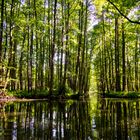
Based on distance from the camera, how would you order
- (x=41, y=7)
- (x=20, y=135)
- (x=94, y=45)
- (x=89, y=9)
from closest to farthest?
(x=20, y=135) < (x=89, y=9) < (x=41, y=7) < (x=94, y=45)

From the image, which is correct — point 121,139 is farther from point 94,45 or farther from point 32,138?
point 94,45

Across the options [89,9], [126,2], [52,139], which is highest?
[89,9]

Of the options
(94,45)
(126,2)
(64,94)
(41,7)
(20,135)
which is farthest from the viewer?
(94,45)

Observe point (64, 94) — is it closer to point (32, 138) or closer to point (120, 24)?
point (120, 24)

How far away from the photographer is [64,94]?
32.2 m

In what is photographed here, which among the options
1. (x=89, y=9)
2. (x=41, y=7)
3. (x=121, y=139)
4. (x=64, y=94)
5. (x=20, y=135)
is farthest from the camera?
(x=41, y=7)

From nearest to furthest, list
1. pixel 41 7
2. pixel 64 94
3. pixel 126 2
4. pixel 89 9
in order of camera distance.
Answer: pixel 126 2, pixel 64 94, pixel 89 9, pixel 41 7

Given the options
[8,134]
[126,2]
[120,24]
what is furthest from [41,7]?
[8,134]

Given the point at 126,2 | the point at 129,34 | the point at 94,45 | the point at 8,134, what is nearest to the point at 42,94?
the point at 126,2

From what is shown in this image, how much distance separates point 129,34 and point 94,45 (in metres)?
14.8

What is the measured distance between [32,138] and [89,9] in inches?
1308

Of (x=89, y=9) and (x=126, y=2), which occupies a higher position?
(x=89, y=9)

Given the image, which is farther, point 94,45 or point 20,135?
Result: point 94,45

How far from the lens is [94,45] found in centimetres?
5853
